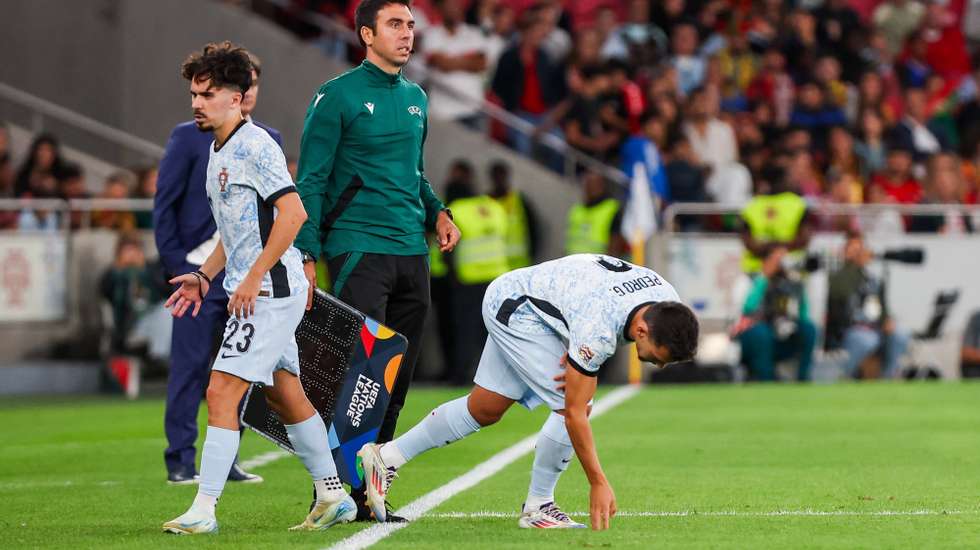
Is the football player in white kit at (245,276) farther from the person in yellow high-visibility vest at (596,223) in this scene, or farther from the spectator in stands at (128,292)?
the person in yellow high-visibility vest at (596,223)

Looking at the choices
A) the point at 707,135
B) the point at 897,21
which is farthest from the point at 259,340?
the point at 897,21

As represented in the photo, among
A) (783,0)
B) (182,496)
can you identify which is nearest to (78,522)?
(182,496)

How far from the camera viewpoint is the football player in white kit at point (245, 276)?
702 cm

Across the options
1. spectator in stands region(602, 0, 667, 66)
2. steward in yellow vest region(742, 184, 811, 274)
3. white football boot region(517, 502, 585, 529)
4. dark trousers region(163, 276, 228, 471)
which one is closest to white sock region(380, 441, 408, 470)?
white football boot region(517, 502, 585, 529)

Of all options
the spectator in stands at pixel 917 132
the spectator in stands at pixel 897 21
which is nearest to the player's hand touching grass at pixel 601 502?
the spectator in stands at pixel 917 132

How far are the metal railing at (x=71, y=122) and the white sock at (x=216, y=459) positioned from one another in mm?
12754

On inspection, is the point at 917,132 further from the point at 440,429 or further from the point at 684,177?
the point at 440,429

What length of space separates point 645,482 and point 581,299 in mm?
2487

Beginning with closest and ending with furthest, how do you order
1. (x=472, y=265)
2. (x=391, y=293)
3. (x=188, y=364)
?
(x=391, y=293), (x=188, y=364), (x=472, y=265)

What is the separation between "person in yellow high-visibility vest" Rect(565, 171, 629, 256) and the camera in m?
18.3

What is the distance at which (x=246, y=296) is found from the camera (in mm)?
6957

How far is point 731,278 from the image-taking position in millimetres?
18344

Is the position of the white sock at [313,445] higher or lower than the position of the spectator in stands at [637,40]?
lower

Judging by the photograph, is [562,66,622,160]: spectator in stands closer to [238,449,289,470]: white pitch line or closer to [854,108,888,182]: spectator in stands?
[854,108,888,182]: spectator in stands
